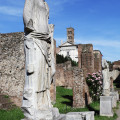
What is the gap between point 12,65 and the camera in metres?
14.2

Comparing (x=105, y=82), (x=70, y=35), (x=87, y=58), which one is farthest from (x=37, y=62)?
(x=70, y=35)

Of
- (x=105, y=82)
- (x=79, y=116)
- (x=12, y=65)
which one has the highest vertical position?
(x=12, y=65)

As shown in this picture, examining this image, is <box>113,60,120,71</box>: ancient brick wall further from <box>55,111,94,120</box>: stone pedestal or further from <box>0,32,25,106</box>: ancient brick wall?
<box>55,111,94,120</box>: stone pedestal

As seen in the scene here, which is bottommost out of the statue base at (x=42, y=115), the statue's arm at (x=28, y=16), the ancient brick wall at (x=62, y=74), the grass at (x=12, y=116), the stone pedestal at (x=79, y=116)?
the grass at (x=12, y=116)

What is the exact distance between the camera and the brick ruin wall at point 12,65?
13.9m

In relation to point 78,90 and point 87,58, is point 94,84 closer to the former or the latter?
point 87,58

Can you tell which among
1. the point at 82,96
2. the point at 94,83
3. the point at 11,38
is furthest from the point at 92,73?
the point at 11,38

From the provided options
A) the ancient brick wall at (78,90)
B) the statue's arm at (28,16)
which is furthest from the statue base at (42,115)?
the ancient brick wall at (78,90)

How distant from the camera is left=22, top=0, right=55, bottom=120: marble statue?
3.97 meters

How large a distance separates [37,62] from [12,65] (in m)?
10.4

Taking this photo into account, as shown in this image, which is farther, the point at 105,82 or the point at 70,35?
the point at 70,35

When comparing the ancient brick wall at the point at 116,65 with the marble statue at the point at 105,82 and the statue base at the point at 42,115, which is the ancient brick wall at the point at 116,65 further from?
the statue base at the point at 42,115

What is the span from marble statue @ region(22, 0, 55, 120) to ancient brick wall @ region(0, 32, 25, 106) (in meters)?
9.65

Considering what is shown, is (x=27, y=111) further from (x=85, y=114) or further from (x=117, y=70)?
(x=117, y=70)
